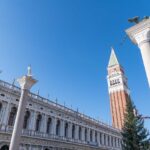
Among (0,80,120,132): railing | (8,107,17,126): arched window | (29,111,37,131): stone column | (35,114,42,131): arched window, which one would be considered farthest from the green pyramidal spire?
(8,107,17,126): arched window

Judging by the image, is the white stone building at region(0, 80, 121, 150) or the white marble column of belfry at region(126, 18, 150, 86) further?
the white stone building at region(0, 80, 121, 150)

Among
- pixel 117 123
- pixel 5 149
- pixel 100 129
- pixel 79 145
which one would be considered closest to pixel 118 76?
pixel 117 123

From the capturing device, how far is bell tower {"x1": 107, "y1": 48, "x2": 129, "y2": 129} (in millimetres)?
68500

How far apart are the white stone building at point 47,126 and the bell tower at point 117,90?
26.6 meters

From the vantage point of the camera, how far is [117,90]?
7425 cm

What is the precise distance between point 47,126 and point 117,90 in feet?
160

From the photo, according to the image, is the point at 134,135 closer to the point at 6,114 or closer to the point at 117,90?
the point at 6,114

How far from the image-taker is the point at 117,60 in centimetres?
8325

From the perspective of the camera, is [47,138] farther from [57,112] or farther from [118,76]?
[118,76]

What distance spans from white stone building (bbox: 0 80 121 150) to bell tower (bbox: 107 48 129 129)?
87.4 feet

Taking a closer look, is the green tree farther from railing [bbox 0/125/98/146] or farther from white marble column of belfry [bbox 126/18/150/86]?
white marble column of belfry [bbox 126/18/150/86]

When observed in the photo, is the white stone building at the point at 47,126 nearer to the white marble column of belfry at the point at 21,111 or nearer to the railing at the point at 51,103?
the railing at the point at 51,103

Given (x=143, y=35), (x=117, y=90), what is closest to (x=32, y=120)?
(x=143, y=35)

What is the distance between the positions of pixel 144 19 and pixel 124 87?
70344 millimetres
